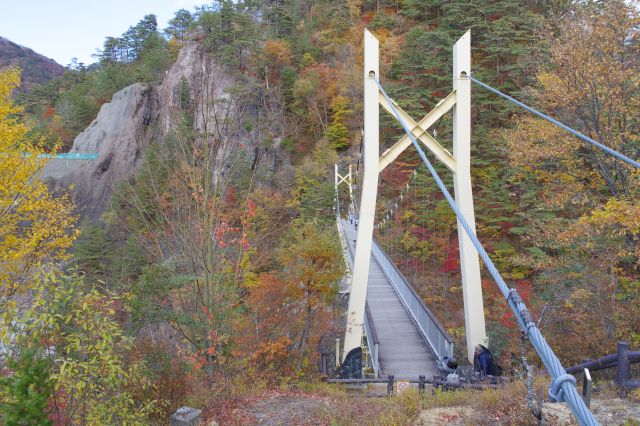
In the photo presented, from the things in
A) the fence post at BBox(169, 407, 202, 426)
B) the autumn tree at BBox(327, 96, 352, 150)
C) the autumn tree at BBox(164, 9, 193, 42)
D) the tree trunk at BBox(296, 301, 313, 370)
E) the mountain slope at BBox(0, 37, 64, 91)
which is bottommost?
the fence post at BBox(169, 407, 202, 426)

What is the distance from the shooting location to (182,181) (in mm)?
5293

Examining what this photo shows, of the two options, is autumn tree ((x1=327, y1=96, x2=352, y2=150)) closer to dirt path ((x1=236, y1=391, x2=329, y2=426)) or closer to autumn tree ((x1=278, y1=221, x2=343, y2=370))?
autumn tree ((x1=278, y1=221, x2=343, y2=370))

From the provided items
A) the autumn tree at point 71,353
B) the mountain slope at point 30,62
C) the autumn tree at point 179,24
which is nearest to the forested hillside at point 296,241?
the autumn tree at point 71,353

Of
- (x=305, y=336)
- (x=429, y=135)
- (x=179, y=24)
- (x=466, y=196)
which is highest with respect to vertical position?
(x=179, y=24)

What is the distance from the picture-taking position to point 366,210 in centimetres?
712

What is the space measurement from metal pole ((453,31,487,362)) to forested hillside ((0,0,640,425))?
1.26 meters

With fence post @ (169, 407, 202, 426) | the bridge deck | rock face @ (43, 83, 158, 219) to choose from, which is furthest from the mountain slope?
fence post @ (169, 407, 202, 426)

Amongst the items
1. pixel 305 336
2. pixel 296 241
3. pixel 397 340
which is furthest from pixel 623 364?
pixel 296 241

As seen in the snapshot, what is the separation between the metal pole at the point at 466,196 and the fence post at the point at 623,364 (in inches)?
130

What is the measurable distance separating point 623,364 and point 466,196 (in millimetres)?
3846

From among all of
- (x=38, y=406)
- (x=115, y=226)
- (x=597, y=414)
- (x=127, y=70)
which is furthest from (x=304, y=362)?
(x=127, y=70)

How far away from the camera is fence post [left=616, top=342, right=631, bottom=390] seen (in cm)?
333

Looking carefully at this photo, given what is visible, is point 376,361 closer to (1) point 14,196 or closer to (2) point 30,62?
(1) point 14,196

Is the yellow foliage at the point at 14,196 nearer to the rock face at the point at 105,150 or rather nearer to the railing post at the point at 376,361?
the railing post at the point at 376,361
